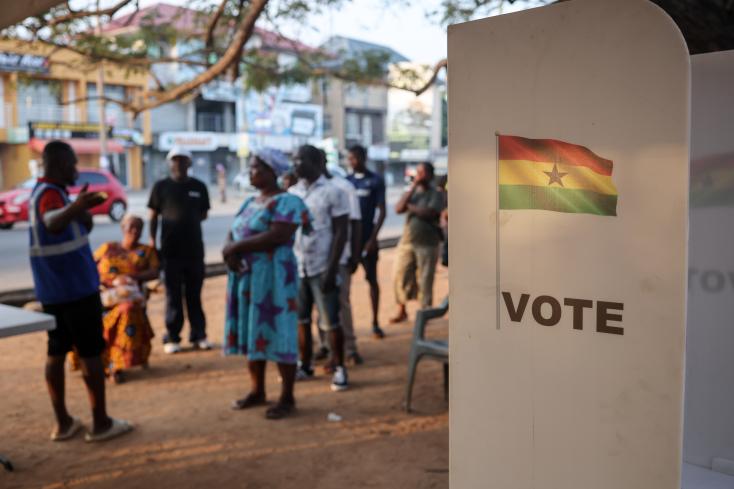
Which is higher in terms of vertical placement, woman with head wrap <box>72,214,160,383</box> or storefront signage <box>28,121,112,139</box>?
storefront signage <box>28,121,112,139</box>

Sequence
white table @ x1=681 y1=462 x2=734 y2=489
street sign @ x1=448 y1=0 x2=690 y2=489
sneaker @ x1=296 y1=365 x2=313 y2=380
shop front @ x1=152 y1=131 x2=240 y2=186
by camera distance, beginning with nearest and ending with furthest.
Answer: street sign @ x1=448 y1=0 x2=690 y2=489 < white table @ x1=681 y1=462 x2=734 y2=489 < sneaker @ x1=296 y1=365 x2=313 y2=380 < shop front @ x1=152 y1=131 x2=240 y2=186

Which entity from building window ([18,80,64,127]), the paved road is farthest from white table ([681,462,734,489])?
building window ([18,80,64,127])

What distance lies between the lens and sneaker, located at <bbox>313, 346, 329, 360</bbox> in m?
5.91

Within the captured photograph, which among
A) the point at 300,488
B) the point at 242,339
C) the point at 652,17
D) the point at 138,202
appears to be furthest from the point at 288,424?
the point at 138,202

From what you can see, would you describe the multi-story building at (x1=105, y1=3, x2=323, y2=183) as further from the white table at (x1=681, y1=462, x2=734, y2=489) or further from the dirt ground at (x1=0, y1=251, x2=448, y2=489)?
the white table at (x1=681, y1=462, x2=734, y2=489)

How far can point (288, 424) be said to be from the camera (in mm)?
4426

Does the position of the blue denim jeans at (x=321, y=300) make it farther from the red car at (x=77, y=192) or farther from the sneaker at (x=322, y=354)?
the red car at (x=77, y=192)

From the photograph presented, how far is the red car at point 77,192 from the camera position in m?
16.6

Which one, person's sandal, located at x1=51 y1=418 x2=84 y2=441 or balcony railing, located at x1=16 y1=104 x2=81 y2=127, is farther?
balcony railing, located at x1=16 y1=104 x2=81 y2=127

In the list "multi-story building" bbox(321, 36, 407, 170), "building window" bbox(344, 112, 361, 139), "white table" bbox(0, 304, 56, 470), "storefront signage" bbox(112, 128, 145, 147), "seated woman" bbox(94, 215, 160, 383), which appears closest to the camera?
"white table" bbox(0, 304, 56, 470)

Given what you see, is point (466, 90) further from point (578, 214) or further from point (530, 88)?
point (578, 214)

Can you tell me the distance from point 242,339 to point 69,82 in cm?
3115

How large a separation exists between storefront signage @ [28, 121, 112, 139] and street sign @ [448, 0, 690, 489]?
33.0 m

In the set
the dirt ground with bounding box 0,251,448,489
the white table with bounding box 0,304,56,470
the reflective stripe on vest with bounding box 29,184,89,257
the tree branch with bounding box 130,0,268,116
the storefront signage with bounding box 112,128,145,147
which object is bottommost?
the dirt ground with bounding box 0,251,448,489
